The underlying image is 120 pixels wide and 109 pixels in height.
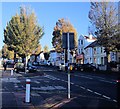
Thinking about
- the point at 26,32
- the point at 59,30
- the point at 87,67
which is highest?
the point at 59,30

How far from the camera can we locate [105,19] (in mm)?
48406

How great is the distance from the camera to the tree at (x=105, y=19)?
48.1 metres

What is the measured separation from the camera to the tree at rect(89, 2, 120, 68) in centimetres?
4812

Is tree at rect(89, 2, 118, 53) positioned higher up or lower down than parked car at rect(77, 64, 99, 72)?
higher up

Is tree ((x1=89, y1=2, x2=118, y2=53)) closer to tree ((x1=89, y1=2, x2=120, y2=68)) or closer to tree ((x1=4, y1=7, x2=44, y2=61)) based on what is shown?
tree ((x1=89, y1=2, x2=120, y2=68))

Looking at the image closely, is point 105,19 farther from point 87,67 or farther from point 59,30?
point 59,30

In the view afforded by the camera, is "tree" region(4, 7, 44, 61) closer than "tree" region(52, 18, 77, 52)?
Yes

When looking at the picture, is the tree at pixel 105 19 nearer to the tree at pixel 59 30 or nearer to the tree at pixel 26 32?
the tree at pixel 26 32

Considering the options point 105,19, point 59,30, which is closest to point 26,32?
point 105,19

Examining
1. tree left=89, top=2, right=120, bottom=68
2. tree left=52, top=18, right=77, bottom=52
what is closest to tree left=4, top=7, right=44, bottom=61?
tree left=89, top=2, right=120, bottom=68

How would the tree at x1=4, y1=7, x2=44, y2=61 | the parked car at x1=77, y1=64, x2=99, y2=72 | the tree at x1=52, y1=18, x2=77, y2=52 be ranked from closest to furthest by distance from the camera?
the tree at x1=4, y1=7, x2=44, y2=61 → the parked car at x1=77, y1=64, x2=99, y2=72 → the tree at x1=52, y1=18, x2=77, y2=52

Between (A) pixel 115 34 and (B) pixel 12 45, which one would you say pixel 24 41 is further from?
(A) pixel 115 34

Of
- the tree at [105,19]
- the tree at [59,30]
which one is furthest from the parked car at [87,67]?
the tree at [59,30]

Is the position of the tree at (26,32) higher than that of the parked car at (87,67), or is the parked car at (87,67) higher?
the tree at (26,32)
